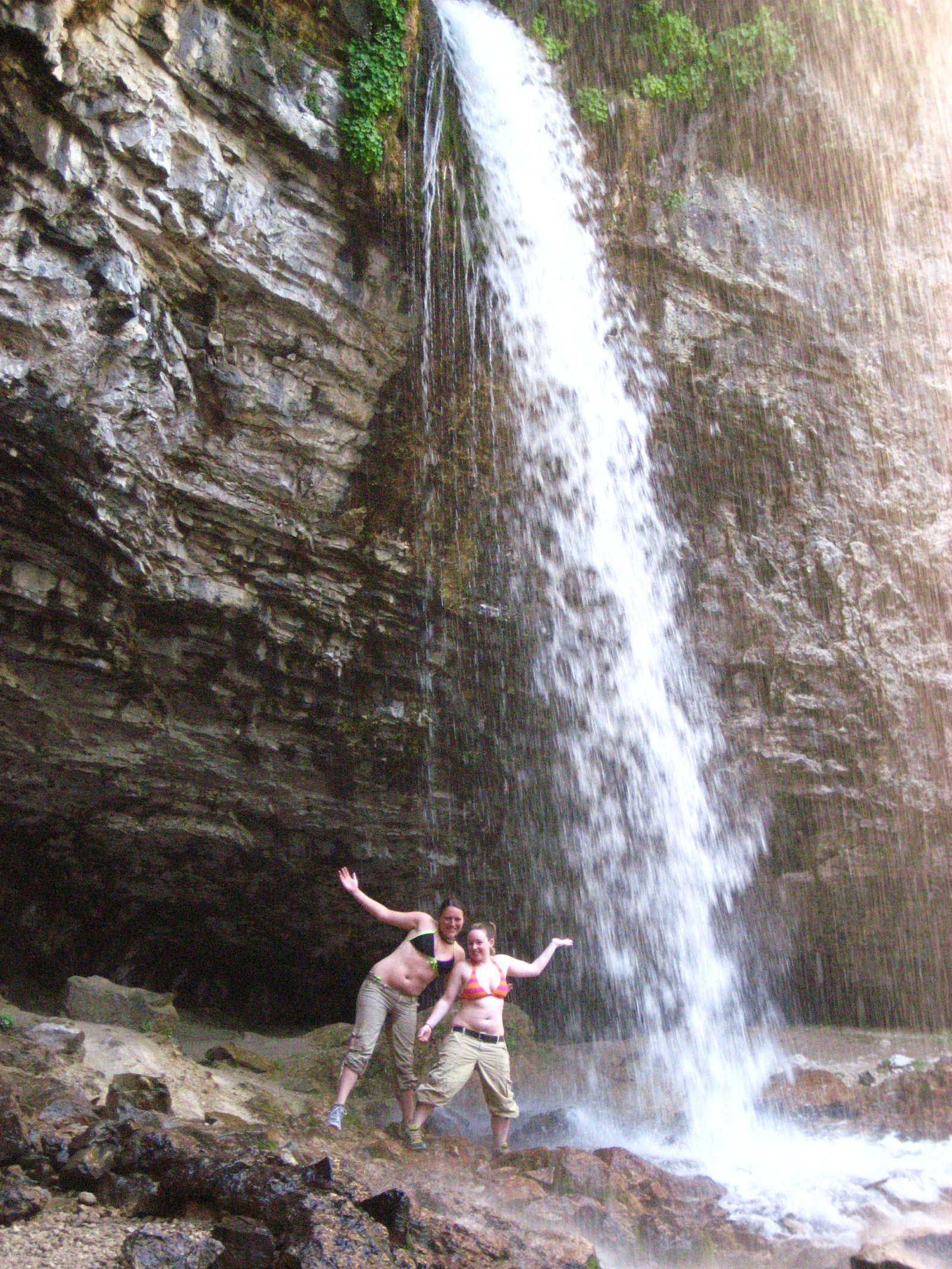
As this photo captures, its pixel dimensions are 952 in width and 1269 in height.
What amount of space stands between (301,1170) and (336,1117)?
2143mm

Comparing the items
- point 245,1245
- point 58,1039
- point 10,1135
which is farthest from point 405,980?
point 245,1245

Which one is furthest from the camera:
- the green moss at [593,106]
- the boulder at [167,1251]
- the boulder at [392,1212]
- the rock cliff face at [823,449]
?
the rock cliff face at [823,449]

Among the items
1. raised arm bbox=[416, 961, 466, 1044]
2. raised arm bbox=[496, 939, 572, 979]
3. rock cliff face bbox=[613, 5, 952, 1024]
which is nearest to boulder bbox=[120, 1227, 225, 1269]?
raised arm bbox=[416, 961, 466, 1044]

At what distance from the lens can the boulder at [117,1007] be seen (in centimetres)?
750

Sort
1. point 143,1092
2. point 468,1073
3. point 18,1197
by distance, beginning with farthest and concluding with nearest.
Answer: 1. point 468,1073
2. point 143,1092
3. point 18,1197

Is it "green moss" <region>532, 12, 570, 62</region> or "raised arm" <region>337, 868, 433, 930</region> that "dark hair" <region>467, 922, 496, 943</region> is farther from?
"green moss" <region>532, 12, 570, 62</region>

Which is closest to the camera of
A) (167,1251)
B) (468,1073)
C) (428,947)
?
(167,1251)

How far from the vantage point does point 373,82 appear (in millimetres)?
7359

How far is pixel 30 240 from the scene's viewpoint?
5957mm

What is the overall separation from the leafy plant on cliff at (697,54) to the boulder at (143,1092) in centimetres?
1042

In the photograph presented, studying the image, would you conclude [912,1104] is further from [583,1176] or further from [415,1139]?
[415,1139]

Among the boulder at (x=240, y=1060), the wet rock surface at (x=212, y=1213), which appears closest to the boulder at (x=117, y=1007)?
the boulder at (x=240, y=1060)

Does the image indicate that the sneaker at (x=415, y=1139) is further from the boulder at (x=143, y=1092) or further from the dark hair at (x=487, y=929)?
the boulder at (x=143, y=1092)

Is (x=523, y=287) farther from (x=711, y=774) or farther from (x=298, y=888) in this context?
(x=298, y=888)
